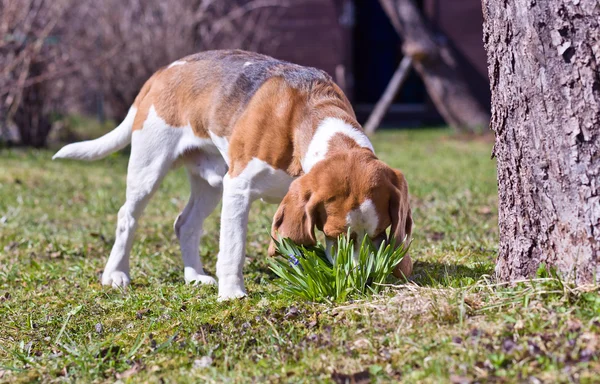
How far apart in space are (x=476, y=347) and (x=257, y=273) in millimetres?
2194

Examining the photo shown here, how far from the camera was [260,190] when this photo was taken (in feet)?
13.3

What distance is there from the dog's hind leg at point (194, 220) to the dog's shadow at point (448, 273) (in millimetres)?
1434

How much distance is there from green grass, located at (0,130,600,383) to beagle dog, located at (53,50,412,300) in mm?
314

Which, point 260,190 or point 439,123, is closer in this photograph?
point 260,190

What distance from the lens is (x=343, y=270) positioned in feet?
11.6

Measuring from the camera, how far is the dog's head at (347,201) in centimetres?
343

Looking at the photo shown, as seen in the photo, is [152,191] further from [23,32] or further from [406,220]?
[23,32]

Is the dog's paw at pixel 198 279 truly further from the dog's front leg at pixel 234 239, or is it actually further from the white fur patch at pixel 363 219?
the white fur patch at pixel 363 219

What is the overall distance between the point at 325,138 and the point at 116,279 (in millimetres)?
1787

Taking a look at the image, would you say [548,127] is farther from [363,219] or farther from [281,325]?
[281,325]

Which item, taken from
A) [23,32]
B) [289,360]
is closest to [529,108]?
[289,360]

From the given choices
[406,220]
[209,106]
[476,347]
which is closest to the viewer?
[476,347]

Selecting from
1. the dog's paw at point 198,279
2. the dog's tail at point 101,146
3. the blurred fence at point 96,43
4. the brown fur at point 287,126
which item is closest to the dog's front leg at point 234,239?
the brown fur at point 287,126

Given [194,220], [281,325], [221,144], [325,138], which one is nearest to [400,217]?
[325,138]
